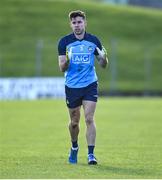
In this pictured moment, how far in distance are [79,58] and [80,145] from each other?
14.0 feet

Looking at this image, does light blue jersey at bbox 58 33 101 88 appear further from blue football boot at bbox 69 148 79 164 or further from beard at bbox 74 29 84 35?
blue football boot at bbox 69 148 79 164

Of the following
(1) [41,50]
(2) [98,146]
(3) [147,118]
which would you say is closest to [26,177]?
(2) [98,146]

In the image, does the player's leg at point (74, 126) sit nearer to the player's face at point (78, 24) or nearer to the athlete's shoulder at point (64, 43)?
the athlete's shoulder at point (64, 43)

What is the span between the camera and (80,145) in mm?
16922

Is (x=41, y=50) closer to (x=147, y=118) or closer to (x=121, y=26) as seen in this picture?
(x=121, y=26)

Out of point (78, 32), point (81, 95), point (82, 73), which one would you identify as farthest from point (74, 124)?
point (78, 32)

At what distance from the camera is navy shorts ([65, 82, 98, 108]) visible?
13.0m

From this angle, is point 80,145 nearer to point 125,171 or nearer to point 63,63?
point 63,63

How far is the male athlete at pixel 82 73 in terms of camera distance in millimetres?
12922

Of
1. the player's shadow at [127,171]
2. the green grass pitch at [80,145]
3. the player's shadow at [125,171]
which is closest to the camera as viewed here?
the player's shadow at [125,171]

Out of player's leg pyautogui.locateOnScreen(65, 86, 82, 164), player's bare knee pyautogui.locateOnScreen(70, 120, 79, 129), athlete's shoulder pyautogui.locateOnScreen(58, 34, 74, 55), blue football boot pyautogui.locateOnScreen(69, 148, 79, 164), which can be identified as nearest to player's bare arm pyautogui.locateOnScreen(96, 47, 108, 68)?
athlete's shoulder pyautogui.locateOnScreen(58, 34, 74, 55)

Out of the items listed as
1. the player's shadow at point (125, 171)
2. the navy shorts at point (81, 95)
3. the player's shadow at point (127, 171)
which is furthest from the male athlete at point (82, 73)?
the player's shadow at point (127, 171)

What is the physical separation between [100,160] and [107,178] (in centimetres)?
273

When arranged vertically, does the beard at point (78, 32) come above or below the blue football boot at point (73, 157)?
above
